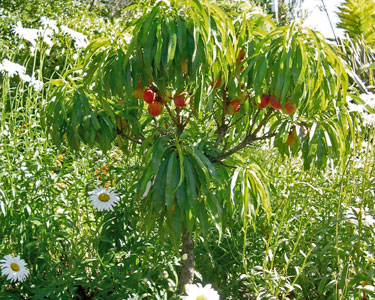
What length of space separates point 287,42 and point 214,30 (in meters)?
0.25

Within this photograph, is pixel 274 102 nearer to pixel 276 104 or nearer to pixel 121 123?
pixel 276 104

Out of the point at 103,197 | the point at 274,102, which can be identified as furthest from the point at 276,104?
the point at 103,197

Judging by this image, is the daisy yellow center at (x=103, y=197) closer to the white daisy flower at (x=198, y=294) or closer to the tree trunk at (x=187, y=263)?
the tree trunk at (x=187, y=263)

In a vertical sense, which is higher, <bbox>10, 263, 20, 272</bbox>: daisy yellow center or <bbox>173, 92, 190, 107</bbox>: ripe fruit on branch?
<bbox>173, 92, 190, 107</bbox>: ripe fruit on branch

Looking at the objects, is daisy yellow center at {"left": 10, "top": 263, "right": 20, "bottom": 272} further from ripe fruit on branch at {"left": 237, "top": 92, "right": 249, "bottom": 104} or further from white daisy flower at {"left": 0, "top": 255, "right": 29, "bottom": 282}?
ripe fruit on branch at {"left": 237, "top": 92, "right": 249, "bottom": 104}

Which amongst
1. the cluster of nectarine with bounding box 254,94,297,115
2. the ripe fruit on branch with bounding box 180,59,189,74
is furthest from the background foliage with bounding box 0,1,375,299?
the ripe fruit on branch with bounding box 180,59,189,74

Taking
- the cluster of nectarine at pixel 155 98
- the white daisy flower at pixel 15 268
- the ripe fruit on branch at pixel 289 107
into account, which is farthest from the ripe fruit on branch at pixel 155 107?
the white daisy flower at pixel 15 268

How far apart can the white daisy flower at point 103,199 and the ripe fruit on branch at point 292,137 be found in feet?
2.78

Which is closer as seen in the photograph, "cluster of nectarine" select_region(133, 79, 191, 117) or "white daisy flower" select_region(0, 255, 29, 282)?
"cluster of nectarine" select_region(133, 79, 191, 117)

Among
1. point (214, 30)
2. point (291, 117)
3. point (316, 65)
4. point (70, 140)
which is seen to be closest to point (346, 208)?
point (291, 117)

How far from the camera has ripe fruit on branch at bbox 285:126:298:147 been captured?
6.58ft

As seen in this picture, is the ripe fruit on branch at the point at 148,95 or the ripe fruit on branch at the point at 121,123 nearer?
the ripe fruit on branch at the point at 148,95

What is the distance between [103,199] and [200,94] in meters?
0.81

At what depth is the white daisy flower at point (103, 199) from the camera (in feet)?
Answer: 7.61
